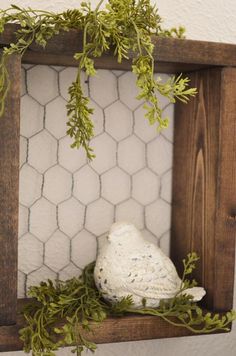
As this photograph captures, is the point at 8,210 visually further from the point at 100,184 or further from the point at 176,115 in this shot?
the point at 176,115

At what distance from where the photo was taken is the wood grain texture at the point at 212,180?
0.74m

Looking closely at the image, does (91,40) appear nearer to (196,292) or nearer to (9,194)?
(9,194)

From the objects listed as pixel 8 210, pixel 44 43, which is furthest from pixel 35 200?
pixel 44 43

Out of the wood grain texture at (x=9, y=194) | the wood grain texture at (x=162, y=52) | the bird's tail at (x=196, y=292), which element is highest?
the wood grain texture at (x=162, y=52)

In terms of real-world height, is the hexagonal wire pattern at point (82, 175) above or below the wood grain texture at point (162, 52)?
below

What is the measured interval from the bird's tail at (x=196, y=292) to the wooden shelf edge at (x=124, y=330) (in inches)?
1.7

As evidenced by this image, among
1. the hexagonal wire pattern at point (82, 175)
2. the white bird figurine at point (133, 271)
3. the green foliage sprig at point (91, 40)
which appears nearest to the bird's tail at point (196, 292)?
the white bird figurine at point (133, 271)

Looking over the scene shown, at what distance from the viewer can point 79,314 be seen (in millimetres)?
706

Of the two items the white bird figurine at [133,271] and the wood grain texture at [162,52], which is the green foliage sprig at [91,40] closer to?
the wood grain texture at [162,52]

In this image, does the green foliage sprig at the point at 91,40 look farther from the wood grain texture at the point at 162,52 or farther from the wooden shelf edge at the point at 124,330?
the wooden shelf edge at the point at 124,330

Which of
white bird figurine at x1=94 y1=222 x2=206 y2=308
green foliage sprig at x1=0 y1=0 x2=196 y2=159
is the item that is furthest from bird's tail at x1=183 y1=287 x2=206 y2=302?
green foliage sprig at x1=0 y1=0 x2=196 y2=159

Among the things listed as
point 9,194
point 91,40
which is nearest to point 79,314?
point 9,194

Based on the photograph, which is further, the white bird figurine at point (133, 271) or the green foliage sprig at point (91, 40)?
the white bird figurine at point (133, 271)

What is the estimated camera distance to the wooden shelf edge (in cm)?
66
